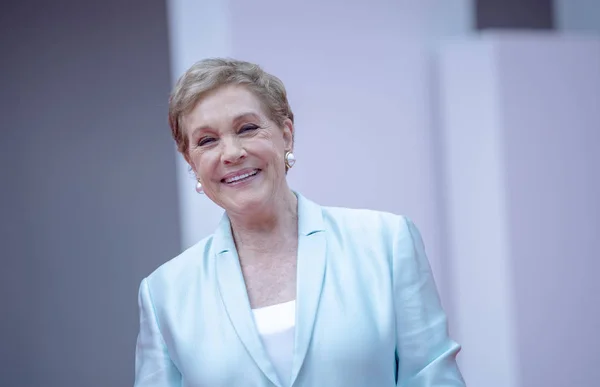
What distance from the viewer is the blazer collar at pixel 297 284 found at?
1921mm

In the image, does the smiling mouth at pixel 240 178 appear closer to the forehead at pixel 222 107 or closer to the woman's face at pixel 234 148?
the woman's face at pixel 234 148

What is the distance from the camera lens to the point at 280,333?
77.5 inches

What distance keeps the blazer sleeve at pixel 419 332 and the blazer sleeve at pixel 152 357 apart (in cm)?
56

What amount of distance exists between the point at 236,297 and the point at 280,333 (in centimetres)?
14

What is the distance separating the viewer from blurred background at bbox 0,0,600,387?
13.1 feet

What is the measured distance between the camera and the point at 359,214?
2154 mm

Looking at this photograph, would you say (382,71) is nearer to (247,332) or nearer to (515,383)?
(515,383)

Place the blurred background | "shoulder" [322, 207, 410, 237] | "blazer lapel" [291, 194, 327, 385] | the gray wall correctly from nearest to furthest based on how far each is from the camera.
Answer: "blazer lapel" [291, 194, 327, 385]
"shoulder" [322, 207, 410, 237]
the blurred background
the gray wall

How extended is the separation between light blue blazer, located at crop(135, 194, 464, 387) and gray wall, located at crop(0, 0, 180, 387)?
8.56ft

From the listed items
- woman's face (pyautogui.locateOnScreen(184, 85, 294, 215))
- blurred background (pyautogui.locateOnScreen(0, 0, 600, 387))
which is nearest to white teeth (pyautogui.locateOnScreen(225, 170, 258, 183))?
woman's face (pyautogui.locateOnScreen(184, 85, 294, 215))

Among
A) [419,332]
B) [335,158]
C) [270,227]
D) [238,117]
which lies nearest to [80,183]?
[335,158]

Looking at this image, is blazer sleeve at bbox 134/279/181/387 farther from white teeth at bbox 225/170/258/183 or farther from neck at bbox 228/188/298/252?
white teeth at bbox 225/170/258/183

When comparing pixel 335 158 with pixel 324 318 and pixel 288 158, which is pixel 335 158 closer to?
pixel 288 158

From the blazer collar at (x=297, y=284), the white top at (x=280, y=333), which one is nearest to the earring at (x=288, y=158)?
the blazer collar at (x=297, y=284)
